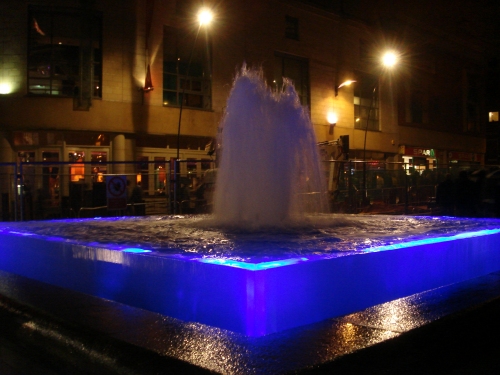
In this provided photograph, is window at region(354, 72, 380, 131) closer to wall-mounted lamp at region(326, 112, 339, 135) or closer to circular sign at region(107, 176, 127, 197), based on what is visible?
wall-mounted lamp at region(326, 112, 339, 135)

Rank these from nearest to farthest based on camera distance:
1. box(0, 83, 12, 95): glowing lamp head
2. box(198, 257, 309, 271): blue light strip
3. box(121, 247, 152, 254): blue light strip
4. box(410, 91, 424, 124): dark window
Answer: box(198, 257, 309, 271): blue light strip < box(121, 247, 152, 254): blue light strip < box(0, 83, 12, 95): glowing lamp head < box(410, 91, 424, 124): dark window

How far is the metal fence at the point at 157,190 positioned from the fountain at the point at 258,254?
4.62 metres

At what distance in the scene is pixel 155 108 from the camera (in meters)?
25.7

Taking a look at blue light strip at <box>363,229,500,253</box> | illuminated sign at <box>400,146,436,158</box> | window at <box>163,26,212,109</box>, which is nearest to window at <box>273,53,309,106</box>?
window at <box>163,26,212,109</box>

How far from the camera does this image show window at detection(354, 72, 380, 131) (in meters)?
36.2

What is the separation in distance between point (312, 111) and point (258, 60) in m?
5.21

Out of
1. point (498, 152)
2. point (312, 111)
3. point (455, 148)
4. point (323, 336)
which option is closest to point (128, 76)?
point (312, 111)

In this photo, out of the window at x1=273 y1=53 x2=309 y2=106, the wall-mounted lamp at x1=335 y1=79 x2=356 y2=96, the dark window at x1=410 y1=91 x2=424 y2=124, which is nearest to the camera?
the window at x1=273 y1=53 x2=309 y2=106

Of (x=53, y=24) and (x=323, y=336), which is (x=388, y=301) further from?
(x=53, y=24)

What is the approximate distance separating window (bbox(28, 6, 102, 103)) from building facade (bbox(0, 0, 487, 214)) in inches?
1.9

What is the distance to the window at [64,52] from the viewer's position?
2366 centimetres

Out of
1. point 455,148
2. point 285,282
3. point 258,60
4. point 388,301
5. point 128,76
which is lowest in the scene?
point 388,301

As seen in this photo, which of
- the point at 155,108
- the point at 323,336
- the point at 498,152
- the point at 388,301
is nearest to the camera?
the point at 323,336

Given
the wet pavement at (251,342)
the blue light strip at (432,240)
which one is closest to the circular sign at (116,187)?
the wet pavement at (251,342)
